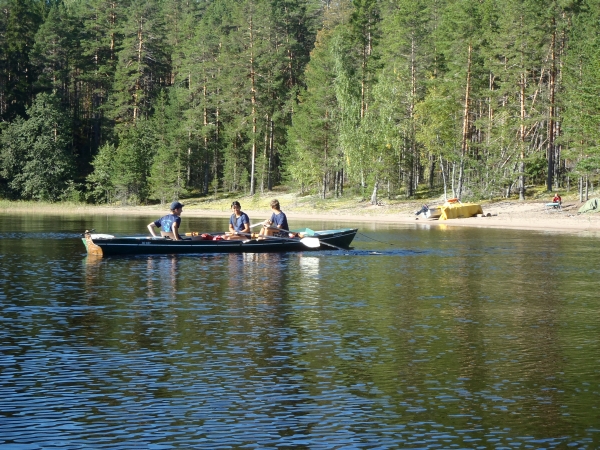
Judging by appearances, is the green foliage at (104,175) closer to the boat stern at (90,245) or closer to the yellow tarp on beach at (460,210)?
the yellow tarp on beach at (460,210)

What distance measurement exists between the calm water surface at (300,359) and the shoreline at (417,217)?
87.4ft

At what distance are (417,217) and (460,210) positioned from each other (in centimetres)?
404

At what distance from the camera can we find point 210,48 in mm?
97812

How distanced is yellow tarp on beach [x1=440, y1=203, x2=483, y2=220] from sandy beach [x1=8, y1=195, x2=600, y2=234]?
0.75 m

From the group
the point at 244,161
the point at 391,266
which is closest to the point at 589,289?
the point at 391,266

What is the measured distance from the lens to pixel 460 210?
6053 cm

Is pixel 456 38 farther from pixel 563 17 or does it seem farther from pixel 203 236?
pixel 203 236

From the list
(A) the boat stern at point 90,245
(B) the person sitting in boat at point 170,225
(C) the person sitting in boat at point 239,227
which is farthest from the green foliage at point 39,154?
(B) the person sitting in boat at point 170,225

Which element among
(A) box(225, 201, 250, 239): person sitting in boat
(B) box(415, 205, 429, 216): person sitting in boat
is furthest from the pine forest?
(A) box(225, 201, 250, 239): person sitting in boat

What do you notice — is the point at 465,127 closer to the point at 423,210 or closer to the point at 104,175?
the point at 423,210

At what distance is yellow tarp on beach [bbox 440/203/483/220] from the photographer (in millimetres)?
60250

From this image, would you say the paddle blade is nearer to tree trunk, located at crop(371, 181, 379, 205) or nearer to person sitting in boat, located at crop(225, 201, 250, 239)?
person sitting in boat, located at crop(225, 201, 250, 239)

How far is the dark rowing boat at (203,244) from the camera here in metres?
31.8

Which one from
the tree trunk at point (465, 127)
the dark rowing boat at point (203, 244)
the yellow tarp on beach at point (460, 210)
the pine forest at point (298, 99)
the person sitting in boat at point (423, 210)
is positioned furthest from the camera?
the tree trunk at point (465, 127)
